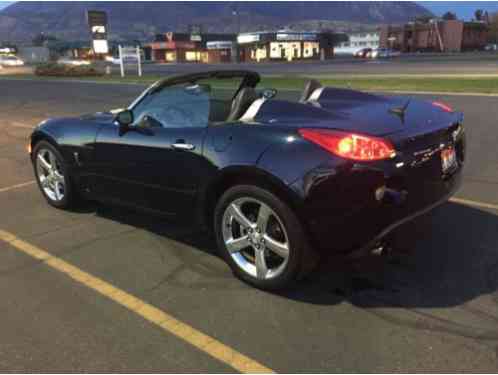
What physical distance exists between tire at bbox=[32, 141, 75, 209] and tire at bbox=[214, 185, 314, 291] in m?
2.22

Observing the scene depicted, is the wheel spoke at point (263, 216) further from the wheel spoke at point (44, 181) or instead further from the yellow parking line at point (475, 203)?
the wheel spoke at point (44, 181)

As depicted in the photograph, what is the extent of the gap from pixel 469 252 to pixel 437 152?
998mm

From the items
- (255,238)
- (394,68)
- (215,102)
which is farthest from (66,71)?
(255,238)

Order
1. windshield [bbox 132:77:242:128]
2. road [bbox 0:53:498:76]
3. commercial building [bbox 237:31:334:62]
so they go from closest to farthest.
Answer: windshield [bbox 132:77:242:128], road [bbox 0:53:498:76], commercial building [bbox 237:31:334:62]

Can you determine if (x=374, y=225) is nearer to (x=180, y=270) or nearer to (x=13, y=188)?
(x=180, y=270)

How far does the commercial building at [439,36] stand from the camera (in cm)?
9806

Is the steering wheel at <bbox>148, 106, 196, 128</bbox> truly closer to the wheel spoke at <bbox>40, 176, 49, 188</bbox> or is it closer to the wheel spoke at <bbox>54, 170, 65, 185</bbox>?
the wheel spoke at <bbox>54, 170, 65, 185</bbox>

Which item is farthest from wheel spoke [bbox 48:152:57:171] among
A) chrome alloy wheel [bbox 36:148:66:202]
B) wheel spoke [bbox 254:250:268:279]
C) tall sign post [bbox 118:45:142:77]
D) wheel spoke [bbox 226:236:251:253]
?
tall sign post [bbox 118:45:142:77]

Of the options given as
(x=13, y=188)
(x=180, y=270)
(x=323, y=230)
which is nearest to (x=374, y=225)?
(x=323, y=230)

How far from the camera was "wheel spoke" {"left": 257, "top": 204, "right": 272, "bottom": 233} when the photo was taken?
3.26 metres

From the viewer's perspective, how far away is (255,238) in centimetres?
342

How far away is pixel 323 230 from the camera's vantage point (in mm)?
3014

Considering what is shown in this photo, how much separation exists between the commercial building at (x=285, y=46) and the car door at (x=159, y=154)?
8964cm

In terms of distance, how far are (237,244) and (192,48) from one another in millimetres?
106432
